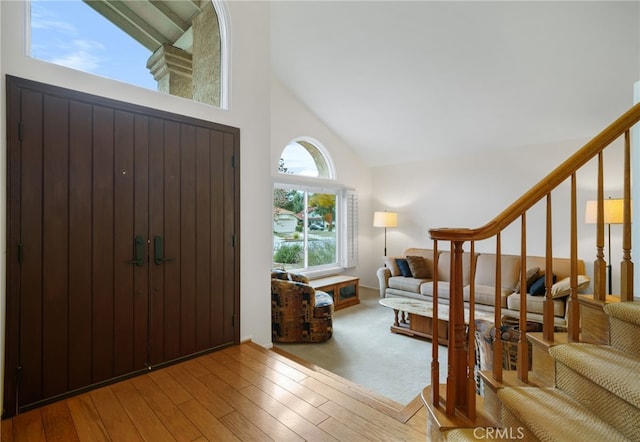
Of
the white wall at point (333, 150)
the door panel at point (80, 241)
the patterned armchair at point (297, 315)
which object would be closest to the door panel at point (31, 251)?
the door panel at point (80, 241)

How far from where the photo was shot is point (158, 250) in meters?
2.30

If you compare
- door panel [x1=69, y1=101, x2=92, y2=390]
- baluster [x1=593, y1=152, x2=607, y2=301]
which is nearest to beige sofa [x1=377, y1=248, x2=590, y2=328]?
baluster [x1=593, y1=152, x2=607, y2=301]

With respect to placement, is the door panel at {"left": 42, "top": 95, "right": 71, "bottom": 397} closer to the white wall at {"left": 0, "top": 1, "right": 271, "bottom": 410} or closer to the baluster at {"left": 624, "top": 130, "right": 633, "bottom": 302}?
the white wall at {"left": 0, "top": 1, "right": 271, "bottom": 410}

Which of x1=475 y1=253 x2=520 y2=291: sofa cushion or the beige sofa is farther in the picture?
x1=475 y1=253 x2=520 y2=291: sofa cushion

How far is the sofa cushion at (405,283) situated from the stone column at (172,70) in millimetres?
4043

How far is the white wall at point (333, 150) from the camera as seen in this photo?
4953 millimetres

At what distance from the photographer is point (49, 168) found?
1.87 m

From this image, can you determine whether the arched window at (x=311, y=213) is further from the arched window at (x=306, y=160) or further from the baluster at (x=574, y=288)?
the baluster at (x=574, y=288)

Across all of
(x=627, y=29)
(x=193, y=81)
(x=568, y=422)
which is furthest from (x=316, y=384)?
(x=627, y=29)

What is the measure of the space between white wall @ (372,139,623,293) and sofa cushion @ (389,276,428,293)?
102 cm

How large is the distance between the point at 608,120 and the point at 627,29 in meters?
1.45

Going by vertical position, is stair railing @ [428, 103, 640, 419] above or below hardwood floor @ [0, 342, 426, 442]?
above

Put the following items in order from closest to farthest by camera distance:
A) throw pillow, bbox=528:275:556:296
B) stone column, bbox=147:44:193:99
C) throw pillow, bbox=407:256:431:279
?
stone column, bbox=147:44:193:99
throw pillow, bbox=528:275:556:296
throw pillow, bbox=407:256:431:279

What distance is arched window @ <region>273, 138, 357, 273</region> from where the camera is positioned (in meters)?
5.25
